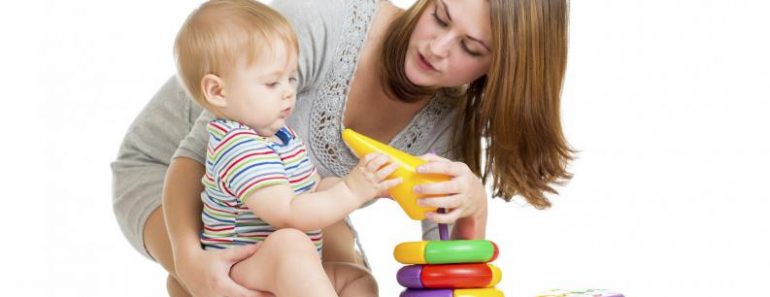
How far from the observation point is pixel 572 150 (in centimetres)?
275

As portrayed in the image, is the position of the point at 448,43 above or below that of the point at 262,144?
above

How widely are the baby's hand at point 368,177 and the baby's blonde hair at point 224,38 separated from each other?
0.26 meters

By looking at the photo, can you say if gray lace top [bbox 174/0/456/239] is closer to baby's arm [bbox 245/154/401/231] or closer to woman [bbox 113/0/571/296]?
woman [bbox 113/0/571/296]

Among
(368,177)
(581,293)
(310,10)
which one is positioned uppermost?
(310,10)

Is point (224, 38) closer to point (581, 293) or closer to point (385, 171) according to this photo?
point (385, 171)

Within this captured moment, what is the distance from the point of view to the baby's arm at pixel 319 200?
2037 millimetres

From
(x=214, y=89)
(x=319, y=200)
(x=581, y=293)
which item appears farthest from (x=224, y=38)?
(x=581, y=293)

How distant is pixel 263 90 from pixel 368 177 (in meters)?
0.26

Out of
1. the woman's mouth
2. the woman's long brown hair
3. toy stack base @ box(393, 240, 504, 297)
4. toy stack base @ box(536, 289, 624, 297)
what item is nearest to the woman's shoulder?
the woman's long brown hair

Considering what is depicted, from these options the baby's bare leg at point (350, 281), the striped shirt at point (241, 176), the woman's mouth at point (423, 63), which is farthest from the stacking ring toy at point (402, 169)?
the woman's mouth at point (423, 63)

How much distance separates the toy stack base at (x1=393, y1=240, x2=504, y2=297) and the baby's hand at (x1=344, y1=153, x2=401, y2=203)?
18 cm

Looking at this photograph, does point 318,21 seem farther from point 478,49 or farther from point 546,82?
point 546,82

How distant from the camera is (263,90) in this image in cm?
208

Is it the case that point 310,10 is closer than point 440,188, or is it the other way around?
point 440,188
